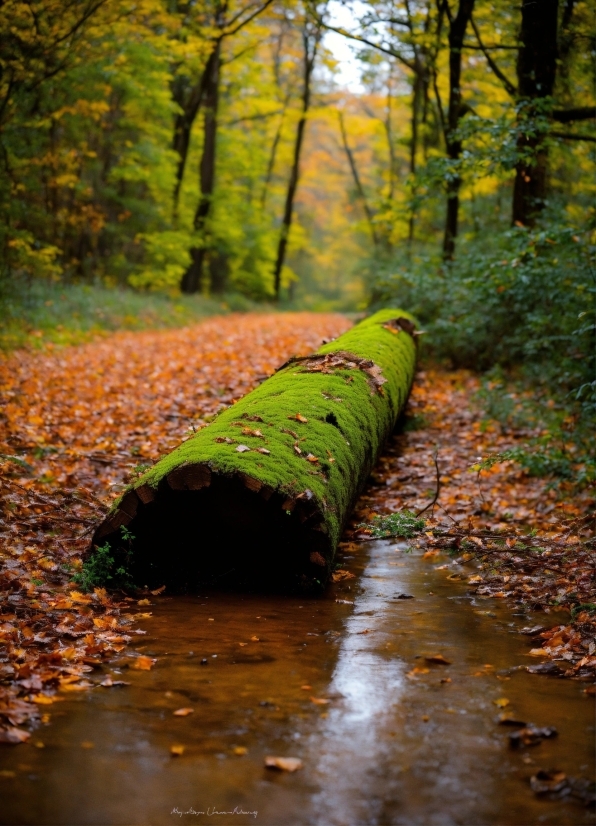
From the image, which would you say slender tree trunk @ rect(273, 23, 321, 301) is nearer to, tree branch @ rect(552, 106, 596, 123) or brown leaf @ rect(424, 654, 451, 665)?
tree branch @ rect(552, 106, 596, 123)

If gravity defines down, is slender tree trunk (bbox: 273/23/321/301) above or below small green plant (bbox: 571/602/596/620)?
above

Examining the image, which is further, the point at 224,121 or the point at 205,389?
the point at 224,121

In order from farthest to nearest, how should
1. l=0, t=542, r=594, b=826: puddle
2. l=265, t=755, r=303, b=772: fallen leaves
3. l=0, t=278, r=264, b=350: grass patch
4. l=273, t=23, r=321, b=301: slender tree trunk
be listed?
l=273, t=23, r=321, b=301: slender tree trunk, l=0, t=278, r=264, b=350: grass patch, l=265, t=755, r=303, b=772: fallen leaves, l=0, t=542, r=594, b=826: puddle

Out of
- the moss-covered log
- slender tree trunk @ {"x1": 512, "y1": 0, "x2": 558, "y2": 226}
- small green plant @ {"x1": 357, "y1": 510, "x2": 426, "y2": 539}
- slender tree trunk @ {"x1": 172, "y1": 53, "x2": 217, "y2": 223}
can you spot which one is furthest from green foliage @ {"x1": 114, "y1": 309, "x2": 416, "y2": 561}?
slender tree trunk @ {"x1": 172, "y1": 53, "x2": 217, "y2": 223}

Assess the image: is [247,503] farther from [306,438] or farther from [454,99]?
[454,99]

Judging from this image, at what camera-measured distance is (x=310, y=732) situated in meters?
3.01

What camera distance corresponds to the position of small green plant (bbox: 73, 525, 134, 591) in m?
4.69

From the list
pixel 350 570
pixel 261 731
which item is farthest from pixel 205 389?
pixel 261 731

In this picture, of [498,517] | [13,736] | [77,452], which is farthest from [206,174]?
[13,736]

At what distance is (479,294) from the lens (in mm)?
11289

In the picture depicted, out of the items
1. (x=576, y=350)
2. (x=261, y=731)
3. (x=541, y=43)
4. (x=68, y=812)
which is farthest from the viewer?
(x=541, y=43)

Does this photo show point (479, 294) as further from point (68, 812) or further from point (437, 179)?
point (68, 812)

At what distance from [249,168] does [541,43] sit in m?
17.5

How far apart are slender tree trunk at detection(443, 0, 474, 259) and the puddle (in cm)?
919
